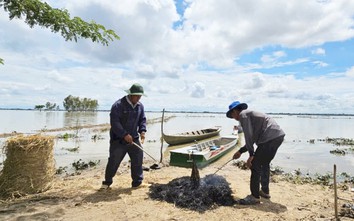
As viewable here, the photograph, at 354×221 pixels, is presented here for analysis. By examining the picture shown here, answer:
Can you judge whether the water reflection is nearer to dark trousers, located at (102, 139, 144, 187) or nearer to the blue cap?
dark trousers, located at (102, 139, 144, 187)

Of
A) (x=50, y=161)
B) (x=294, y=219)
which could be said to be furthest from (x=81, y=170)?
(x=294, y=219)

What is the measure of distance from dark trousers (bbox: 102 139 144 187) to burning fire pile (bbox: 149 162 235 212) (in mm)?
483

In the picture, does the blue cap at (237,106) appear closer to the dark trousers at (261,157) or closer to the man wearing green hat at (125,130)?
the dark trousers at (261,157)

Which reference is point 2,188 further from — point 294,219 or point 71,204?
point 294,219

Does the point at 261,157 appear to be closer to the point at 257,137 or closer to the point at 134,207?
the point at 257,137

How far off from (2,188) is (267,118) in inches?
225

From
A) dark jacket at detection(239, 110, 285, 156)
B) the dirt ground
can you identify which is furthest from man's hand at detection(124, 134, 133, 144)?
dark jacket at detection(239, 110, 285, 156)

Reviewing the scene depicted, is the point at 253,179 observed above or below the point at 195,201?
above

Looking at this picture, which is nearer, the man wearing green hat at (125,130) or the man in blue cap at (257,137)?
the man in blue cap at (257,137)

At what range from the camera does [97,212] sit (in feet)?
16.2

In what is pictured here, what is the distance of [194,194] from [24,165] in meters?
3.66

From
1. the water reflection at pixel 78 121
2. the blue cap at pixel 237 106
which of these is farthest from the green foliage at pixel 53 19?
the water reflection at pixel 78 121

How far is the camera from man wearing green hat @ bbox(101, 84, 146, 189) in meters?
6.05

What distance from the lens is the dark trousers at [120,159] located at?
618cm
